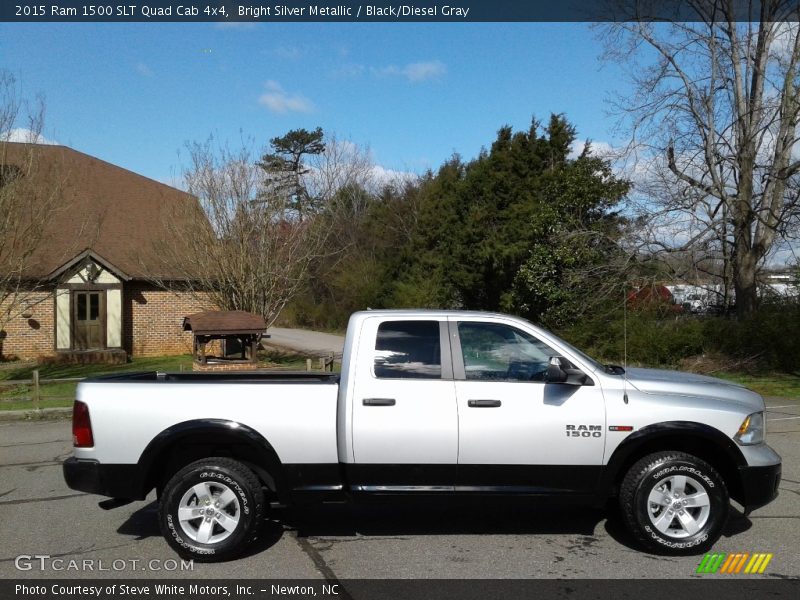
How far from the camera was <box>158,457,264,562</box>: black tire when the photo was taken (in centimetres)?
532

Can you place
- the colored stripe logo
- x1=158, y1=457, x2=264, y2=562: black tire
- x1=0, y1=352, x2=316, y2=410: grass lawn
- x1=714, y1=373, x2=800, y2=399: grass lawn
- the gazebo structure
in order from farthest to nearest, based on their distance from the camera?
the gazebo structure, x1=714, y1=373, x2=800, y2=399: grass lawn, x1=0, y1=352, x2=316, y2=410: grass lawn, x1=158, y1=457, x2=264, y2=562: black tire, the colored stripe logo

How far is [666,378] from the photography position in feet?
18.9

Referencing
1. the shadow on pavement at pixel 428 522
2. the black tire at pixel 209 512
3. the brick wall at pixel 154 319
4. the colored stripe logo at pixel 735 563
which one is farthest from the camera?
the brick wall at pixel 154 319

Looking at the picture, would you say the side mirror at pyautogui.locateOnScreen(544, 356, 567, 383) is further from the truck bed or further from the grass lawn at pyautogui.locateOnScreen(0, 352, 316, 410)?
the grass lawn at pyautogui.locateOnScreen(0, 352, 316, 410)

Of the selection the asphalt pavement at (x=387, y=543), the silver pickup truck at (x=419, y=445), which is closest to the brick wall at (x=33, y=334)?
the asphalt pavement at (x=387, y=543)

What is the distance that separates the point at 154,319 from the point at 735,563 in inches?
921

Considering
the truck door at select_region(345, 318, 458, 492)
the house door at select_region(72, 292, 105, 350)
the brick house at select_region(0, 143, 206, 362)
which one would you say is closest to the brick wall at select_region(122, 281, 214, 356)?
the brick house at select_region(0, 143, 206, 362)

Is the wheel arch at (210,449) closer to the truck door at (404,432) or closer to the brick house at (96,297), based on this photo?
the truck door at (404,432)

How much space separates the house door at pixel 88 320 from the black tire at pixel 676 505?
22.4 metres

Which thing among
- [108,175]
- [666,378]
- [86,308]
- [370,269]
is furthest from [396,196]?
[666,378]

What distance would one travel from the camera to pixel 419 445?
5359 mm

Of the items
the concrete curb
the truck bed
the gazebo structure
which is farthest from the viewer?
Answer: the gazebo structure

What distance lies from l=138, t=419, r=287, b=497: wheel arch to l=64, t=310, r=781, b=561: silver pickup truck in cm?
1

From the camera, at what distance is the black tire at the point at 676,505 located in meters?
5.33
